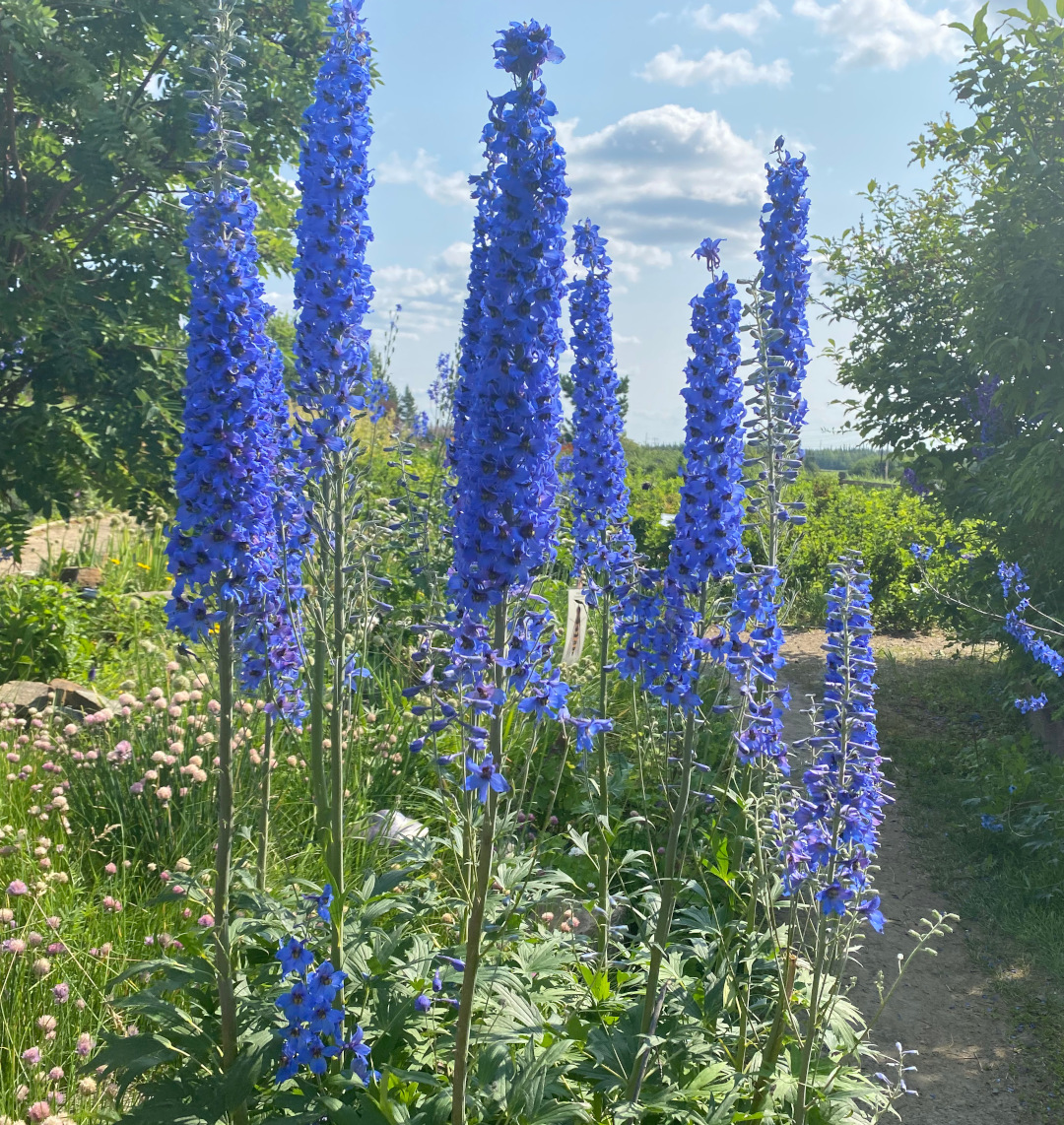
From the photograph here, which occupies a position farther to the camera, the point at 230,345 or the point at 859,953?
the point at 859,953

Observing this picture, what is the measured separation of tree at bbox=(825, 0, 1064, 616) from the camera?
635 cm

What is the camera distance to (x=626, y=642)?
3.41 meters

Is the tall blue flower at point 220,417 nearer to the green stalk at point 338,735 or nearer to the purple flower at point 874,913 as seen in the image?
the green stalk at point 338,735

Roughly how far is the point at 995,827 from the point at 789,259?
172 inches

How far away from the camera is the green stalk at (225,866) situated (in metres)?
2.65

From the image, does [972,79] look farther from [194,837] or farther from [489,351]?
[194,837]

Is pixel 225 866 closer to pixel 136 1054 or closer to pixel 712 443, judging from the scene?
pixel 136 1054

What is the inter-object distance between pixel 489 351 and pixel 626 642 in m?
1.40

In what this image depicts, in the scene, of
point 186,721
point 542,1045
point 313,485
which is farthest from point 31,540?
point 542,1045

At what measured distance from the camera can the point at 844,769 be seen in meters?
2.79

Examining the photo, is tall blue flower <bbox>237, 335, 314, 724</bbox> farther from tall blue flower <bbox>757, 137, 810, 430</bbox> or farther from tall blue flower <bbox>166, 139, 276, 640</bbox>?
tall blue flower <bbox>757, 137, 810, 430</bbox>

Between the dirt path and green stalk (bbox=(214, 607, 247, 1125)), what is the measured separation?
301cm

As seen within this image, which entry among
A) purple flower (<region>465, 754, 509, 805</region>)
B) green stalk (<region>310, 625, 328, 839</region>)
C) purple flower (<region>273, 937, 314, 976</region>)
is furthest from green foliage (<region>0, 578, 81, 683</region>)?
purple flower (<region>465, 754, 509, 805</region>)

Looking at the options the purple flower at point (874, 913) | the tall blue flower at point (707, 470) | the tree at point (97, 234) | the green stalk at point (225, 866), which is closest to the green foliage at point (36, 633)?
the tree at point (97, 234)
